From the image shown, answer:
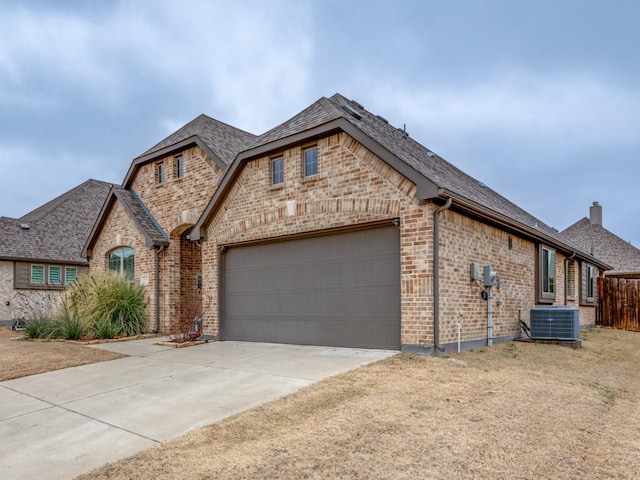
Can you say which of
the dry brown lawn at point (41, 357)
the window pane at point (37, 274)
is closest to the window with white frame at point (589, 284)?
the dry brown lawn at point (41, 357)

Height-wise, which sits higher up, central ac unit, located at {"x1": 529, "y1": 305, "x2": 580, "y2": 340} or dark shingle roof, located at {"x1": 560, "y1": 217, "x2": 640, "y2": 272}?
dark shingle roof, located at {"x1": 560, "y1": 217, "x2": 640, "y2": 272}

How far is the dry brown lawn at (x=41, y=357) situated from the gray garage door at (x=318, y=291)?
10.8ft

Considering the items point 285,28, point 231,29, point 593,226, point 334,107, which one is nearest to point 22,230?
point 231,29

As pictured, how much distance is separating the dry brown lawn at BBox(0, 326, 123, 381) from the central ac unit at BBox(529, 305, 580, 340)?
971 centimetres

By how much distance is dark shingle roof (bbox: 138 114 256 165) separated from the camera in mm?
14422

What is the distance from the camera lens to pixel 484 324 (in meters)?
10.2

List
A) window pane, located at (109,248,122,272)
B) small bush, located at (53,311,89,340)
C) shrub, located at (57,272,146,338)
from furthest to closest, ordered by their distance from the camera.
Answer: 1. window pane, located at (109,248,122,272)
2. shrub, located at (57,272,146,338)
3. small bush, located at (53,311,89,340)

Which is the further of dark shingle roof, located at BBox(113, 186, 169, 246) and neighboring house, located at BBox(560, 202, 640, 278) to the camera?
neighboring house, located at BBox(560, 202, 640, 278)

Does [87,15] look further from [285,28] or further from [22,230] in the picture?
[22,230]

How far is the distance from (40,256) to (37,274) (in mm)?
897

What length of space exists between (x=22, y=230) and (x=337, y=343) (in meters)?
19.0

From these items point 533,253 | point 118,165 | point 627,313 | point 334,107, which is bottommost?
point 627,313

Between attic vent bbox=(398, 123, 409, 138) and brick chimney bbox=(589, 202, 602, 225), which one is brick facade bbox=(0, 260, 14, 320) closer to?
attic vent bbox=(398, 123, 409, 138)

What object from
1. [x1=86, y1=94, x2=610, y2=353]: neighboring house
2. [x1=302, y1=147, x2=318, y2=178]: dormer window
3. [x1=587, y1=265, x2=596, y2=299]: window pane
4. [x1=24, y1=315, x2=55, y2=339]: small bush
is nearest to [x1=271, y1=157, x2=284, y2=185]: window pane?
[x1=86, y1=94, x2=610, y2=353]: neighboring house
